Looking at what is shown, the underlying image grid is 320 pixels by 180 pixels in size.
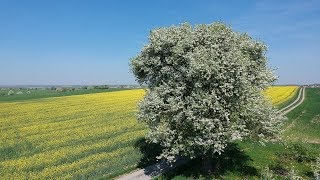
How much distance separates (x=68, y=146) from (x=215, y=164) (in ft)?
46.3

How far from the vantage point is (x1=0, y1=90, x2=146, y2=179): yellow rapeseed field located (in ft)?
92.7

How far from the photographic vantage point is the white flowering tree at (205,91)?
2430 centimetres

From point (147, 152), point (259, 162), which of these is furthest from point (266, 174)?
point (147, 152)

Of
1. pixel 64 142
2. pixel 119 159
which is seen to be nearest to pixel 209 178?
pixel 119 159

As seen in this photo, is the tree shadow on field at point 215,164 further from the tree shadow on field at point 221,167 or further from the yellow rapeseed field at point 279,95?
the yellow rapeseed field at point 279,95

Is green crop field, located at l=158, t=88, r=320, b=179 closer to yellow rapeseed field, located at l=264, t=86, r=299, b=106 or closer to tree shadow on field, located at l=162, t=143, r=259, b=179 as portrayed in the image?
tree shadow on field, located at l=162, t=143, r=259, b=179

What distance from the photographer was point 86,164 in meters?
29.6

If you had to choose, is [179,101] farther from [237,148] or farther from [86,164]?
[237,148]

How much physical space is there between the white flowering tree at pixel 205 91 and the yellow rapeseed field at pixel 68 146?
557cm

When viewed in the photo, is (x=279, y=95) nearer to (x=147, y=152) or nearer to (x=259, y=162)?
(x=259, y=162)

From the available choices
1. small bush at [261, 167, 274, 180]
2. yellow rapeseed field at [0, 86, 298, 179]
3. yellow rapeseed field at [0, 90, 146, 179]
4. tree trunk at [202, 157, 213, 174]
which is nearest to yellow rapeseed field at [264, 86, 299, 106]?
yellow rapeseed field at [0, 90, 146, 179]

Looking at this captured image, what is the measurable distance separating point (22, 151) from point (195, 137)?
677 inches

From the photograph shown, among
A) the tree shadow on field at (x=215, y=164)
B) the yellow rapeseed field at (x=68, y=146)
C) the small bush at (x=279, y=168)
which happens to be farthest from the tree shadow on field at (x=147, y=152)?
the small bush at (x=279, y=168)

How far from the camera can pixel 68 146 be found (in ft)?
118
